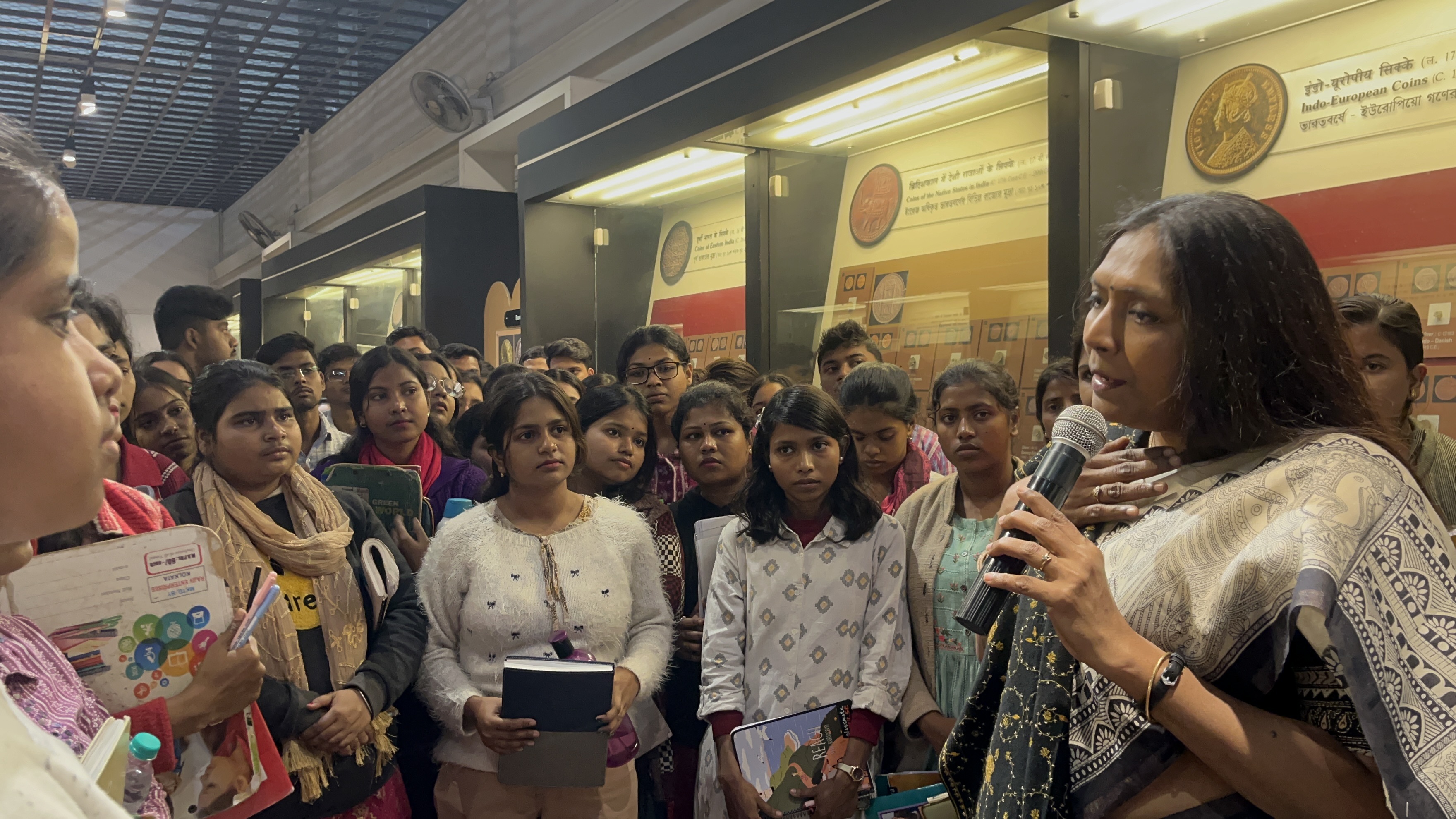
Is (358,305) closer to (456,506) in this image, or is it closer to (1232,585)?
(456,506)

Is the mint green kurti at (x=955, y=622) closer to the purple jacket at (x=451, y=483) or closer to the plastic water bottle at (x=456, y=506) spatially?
the plastic water bottle at (x=456, y=506)

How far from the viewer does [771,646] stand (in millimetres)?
2453

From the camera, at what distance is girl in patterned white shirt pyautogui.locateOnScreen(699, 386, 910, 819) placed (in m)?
2.34

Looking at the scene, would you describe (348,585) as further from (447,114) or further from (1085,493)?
(447,114)

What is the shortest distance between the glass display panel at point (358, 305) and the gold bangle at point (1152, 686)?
24.6 ft

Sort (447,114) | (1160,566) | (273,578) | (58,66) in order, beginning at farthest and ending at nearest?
(58,66), (447,114), (273,578), (1160,566)

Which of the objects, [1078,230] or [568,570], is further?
[1078,230]

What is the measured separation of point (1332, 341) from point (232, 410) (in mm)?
2321

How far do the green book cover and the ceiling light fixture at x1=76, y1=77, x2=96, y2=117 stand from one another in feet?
33.7

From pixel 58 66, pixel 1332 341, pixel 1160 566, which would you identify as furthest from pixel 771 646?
pixel 58 66

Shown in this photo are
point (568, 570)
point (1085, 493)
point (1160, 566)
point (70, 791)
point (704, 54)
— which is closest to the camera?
point (70, 791)

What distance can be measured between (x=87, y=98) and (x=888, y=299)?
10707 millimetres

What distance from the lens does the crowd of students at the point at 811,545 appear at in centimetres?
96

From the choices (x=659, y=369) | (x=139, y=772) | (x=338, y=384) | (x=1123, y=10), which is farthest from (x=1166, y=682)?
(x=338, y=384)
